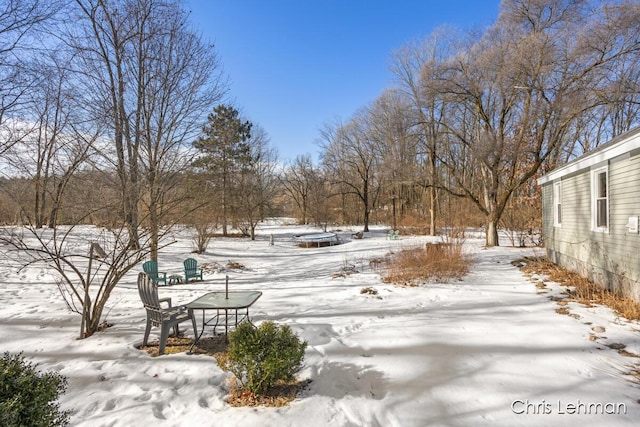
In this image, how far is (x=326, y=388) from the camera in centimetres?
290

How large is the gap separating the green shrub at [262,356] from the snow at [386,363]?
225 mm

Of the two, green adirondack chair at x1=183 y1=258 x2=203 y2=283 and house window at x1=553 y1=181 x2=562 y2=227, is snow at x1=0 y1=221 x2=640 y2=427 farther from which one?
house window at x1=553 y1=181 x2=562 y2=227

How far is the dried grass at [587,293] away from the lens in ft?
15.6

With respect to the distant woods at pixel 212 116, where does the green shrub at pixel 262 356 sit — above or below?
below

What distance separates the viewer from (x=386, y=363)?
339cm

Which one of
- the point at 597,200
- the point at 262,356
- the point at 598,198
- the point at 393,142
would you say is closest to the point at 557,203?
the point at 597,200

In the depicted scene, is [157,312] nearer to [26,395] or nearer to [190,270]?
[26,395]

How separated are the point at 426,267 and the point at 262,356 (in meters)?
6.16

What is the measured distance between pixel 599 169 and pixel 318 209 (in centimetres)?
2493

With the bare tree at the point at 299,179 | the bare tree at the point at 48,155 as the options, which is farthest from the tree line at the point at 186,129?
the bare tree at the point at 299,179

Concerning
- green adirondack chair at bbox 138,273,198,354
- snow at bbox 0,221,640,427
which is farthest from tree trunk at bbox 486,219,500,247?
green adirondack chair at bbox 138,273,198,354

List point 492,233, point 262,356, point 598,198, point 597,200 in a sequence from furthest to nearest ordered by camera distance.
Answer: point 492,233
point 597,200
point 598,198
point 262,356

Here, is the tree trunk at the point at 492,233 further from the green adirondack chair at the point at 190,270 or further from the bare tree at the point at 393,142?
the green adirondack chair at the point at 190,270

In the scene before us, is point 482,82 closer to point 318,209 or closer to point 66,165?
point 66,165
